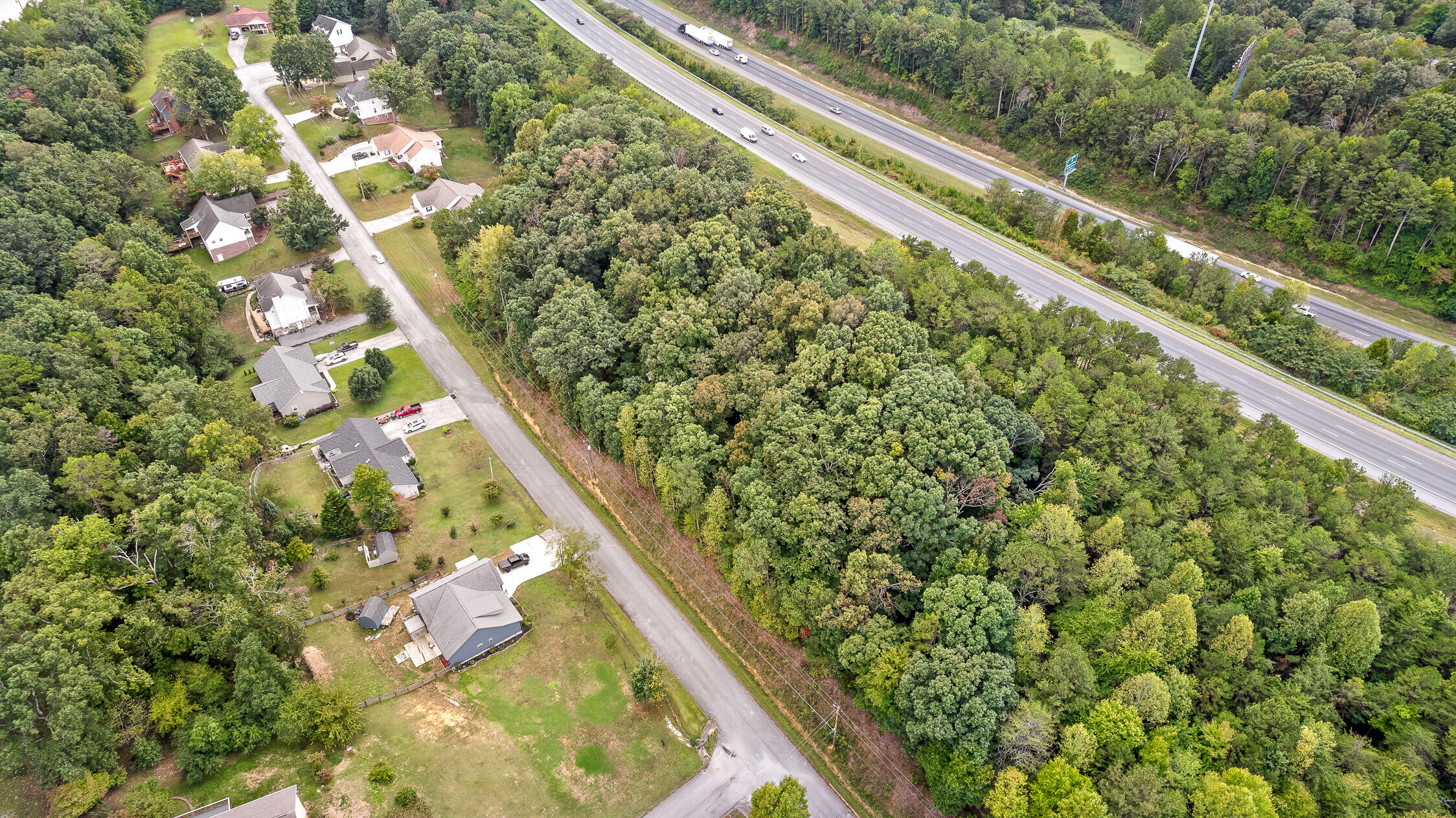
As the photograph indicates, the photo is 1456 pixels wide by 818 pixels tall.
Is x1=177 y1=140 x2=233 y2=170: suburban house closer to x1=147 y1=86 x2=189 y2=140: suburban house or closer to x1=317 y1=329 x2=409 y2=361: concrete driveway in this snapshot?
x1=147 y1=86 x2=189 y2=140: suburban house

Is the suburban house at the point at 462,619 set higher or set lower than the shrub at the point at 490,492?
lower

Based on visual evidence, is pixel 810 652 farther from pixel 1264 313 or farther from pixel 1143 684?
pixel 1264 313

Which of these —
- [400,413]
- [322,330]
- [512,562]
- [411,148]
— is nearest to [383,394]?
A: [400,413]

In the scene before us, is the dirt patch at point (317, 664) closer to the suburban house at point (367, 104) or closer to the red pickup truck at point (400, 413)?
the red pickup truck at point (400, 413)

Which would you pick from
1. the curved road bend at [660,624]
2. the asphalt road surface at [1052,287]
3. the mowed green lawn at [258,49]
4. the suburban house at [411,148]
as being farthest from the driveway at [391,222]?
the mowed green lawn at [258,49]

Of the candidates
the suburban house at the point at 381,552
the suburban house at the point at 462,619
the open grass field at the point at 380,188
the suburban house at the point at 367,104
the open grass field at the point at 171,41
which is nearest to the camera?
the suburban house at the point at 462,619

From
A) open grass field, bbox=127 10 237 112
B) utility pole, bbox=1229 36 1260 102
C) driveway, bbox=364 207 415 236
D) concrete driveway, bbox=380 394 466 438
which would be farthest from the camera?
open grass field, bbox=127 10 237 112

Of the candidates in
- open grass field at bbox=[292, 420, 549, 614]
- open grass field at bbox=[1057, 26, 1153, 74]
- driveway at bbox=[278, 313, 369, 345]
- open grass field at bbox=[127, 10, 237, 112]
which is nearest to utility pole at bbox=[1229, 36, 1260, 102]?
open grass field at bbox=[1057, 26, 1153, 74]
